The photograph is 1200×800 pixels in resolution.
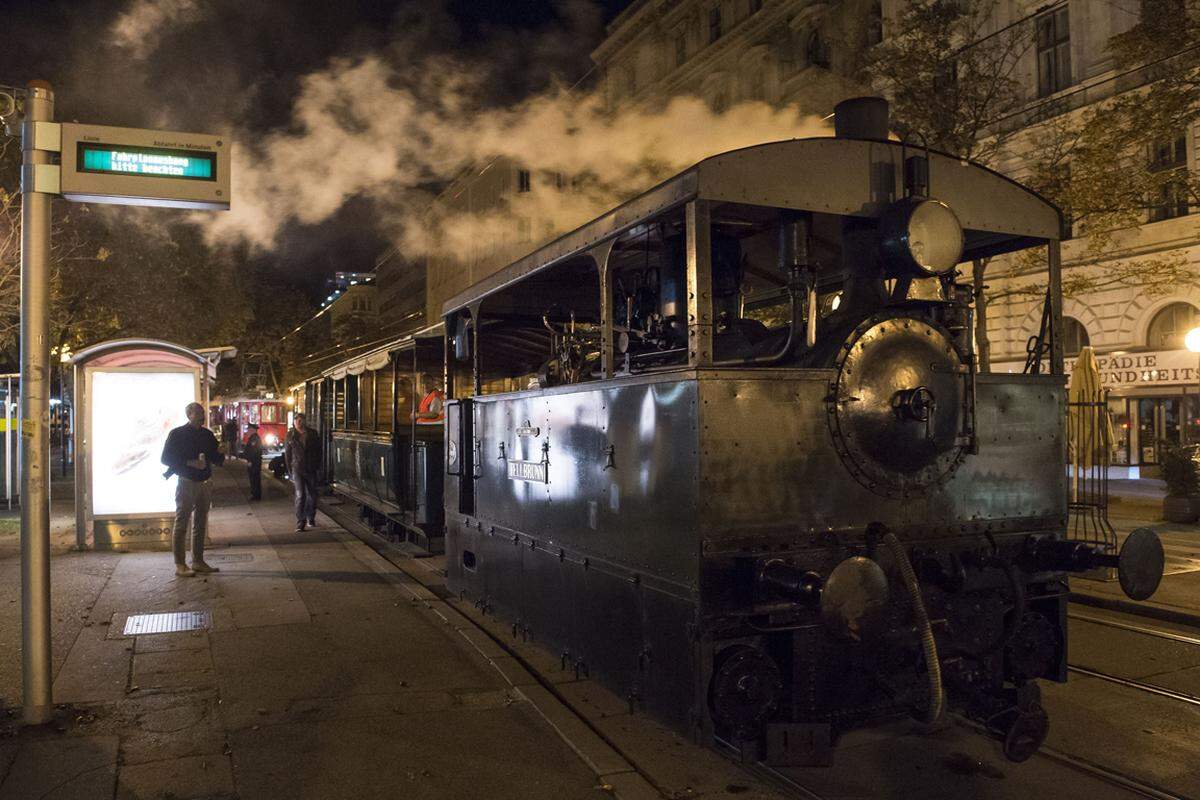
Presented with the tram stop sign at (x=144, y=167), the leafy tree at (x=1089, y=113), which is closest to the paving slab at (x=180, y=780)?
the tram stop sign at (x=144, y=167)

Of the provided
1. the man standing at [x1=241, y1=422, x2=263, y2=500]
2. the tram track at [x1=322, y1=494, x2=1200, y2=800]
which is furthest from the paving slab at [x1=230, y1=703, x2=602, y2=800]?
the man standing at [x1=241, y1=422, x2=263, y2=500]

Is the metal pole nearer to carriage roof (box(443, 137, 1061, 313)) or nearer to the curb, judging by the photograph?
carriage roof (box(443, 137, 1061, 313))

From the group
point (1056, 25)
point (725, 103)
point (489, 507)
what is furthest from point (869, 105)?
point (725, 103)

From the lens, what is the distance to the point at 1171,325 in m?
21.5

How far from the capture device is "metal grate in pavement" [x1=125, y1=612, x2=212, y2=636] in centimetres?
721

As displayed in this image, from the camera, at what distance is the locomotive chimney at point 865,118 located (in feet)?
16.2

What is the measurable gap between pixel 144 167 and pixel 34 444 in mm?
1694

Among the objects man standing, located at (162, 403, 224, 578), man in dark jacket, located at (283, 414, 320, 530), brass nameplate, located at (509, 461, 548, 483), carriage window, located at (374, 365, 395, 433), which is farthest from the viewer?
carriage window, located at (374, 365, 395, 433)

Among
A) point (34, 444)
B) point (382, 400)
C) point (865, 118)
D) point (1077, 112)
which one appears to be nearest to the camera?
point (865, 118)

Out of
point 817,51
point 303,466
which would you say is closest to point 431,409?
point 303,466

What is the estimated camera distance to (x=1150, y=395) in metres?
21.9

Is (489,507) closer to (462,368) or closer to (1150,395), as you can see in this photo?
(462,368)

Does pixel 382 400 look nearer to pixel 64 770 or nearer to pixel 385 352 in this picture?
pixel 385 352

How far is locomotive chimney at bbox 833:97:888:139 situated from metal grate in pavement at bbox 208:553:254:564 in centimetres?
851
